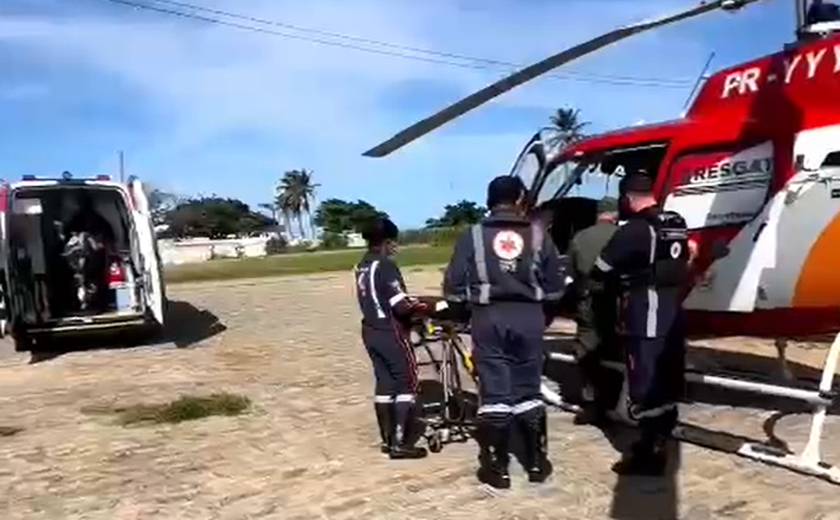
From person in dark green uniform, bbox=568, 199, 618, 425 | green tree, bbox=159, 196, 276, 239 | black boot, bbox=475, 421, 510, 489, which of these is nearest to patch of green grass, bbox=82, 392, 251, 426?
person in dark green uniform, bbox=568, 199, 618, 425

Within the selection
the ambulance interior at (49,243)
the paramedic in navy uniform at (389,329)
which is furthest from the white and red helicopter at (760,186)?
the ambulance interior at (49,243)

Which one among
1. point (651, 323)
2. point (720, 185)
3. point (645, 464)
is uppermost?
point (720, 185)

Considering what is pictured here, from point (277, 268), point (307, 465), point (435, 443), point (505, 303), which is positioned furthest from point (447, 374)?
point (277, 268)

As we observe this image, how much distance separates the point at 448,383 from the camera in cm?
747

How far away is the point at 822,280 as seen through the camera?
22.7 feet

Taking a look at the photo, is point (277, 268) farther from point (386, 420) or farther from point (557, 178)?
point (386, 420)

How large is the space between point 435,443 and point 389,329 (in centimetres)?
97

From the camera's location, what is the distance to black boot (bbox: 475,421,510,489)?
6.08m

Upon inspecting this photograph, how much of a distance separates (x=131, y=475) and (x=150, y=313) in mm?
7166

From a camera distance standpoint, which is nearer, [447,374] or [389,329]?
[389,329]

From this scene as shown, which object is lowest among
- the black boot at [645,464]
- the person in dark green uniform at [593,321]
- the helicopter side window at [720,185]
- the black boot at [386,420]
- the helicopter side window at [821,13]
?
the black boot at [645,464]

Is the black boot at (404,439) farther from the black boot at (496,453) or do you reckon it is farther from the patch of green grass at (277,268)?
the patch of green grass at (277,268)

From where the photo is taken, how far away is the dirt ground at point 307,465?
19.1 feet

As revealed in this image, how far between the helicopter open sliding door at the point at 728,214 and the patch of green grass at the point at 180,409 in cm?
418
